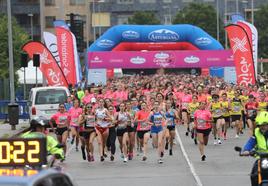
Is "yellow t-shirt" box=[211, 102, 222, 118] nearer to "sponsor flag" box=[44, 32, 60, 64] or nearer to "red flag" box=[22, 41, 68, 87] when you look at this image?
"red flag" box=[22, 41, 68, 87]

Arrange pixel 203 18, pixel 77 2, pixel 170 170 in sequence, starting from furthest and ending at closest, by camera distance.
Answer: pixel 77 2, pixel 203 18, pixel 170 170

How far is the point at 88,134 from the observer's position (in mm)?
23656

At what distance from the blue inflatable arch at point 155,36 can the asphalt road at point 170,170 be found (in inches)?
1221

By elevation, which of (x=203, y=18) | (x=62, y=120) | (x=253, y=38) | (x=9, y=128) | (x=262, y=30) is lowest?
(x=9, y=128)

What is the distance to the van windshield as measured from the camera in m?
34.0

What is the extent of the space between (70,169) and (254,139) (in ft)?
30.0

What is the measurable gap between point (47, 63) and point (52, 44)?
3775mm

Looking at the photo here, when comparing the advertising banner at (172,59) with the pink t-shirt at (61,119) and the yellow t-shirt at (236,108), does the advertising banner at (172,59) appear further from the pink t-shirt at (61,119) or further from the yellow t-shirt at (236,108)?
the pink t-shirt at (61,119)

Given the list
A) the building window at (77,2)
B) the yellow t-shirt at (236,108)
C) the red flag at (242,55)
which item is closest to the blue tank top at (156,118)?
the yellow t-shirt at (236,108)

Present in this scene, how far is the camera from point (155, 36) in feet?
190

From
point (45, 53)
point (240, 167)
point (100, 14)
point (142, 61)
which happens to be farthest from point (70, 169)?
point (100, 14)

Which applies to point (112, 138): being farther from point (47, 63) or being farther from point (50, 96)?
point (47, 63)

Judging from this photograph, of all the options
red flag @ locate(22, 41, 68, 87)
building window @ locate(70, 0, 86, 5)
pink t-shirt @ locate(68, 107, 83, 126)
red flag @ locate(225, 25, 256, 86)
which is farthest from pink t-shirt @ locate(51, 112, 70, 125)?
building window @ locate(70, 0, 86, 5)

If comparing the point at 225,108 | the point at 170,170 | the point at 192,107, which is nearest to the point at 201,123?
the point at 170,170
